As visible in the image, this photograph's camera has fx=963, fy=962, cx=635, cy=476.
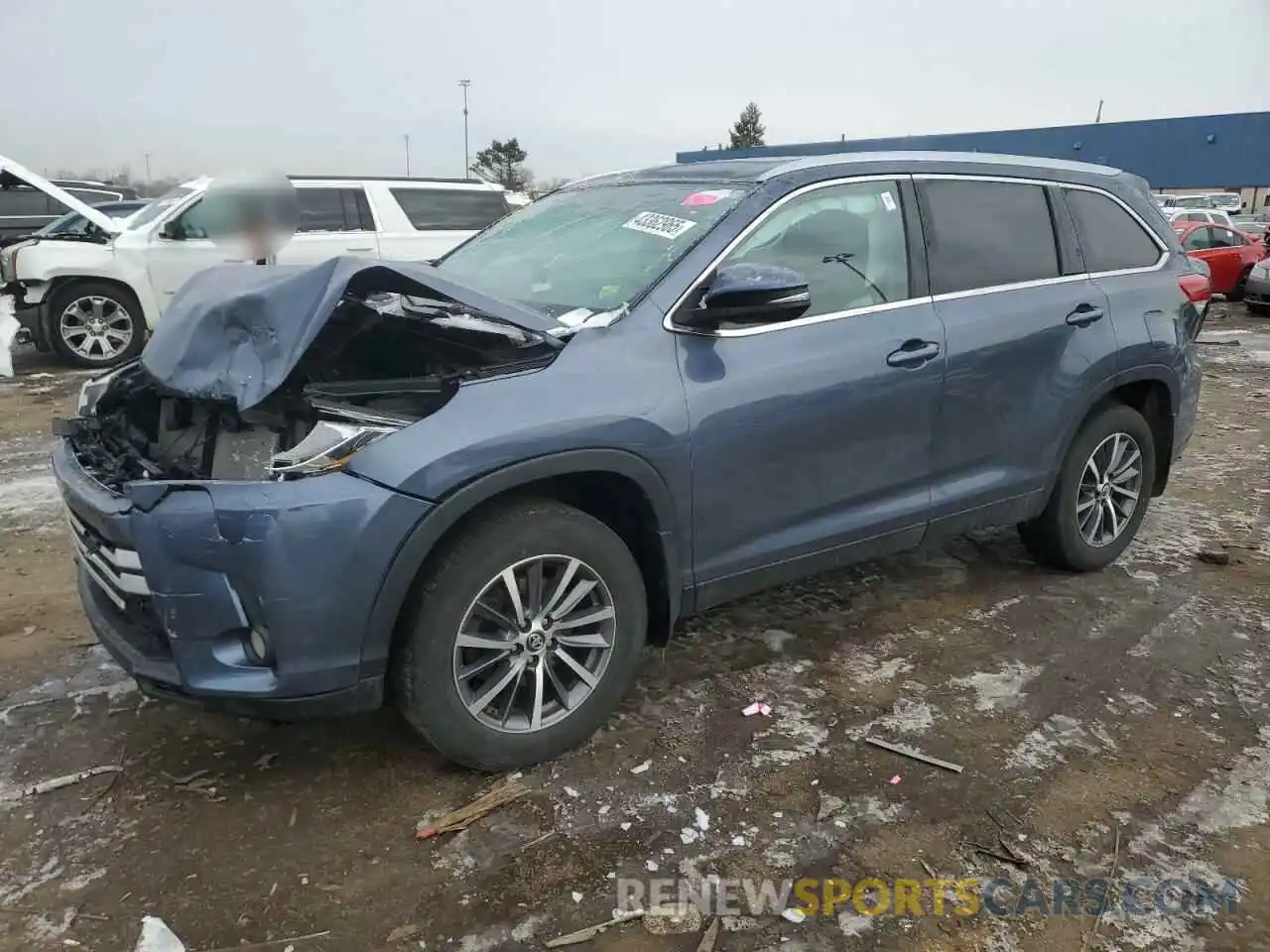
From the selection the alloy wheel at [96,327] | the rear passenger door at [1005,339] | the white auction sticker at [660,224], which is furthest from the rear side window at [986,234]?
the alloy wheel at [96,327]

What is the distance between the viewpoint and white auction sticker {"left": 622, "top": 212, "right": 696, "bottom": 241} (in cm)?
333

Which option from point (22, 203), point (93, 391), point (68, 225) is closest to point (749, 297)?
point (93, 391)

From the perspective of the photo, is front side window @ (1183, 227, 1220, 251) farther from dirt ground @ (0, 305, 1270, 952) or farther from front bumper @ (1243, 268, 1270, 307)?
dirt ground @ (0, 305, 1270, 952)

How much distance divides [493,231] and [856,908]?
3081 millimetres

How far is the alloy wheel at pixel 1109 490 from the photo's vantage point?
4.50 meters

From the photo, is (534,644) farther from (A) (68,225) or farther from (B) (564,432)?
(A) (68,225)

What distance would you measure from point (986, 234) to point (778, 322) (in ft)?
4.26

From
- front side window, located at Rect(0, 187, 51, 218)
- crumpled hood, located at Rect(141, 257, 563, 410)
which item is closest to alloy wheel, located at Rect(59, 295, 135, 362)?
front side window, located at Rect(0, 187, 51, 218)

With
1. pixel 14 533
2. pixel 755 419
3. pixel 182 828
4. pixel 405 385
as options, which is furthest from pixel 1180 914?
pixel 14 533

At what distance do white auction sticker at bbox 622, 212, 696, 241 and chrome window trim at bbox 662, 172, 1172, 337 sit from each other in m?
0.20

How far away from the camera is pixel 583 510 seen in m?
3.10

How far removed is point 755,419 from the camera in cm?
316

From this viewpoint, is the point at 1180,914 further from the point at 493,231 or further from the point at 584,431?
the point at 493,231

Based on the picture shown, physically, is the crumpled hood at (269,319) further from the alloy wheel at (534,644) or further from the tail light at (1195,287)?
the tail light at (1195,287)
